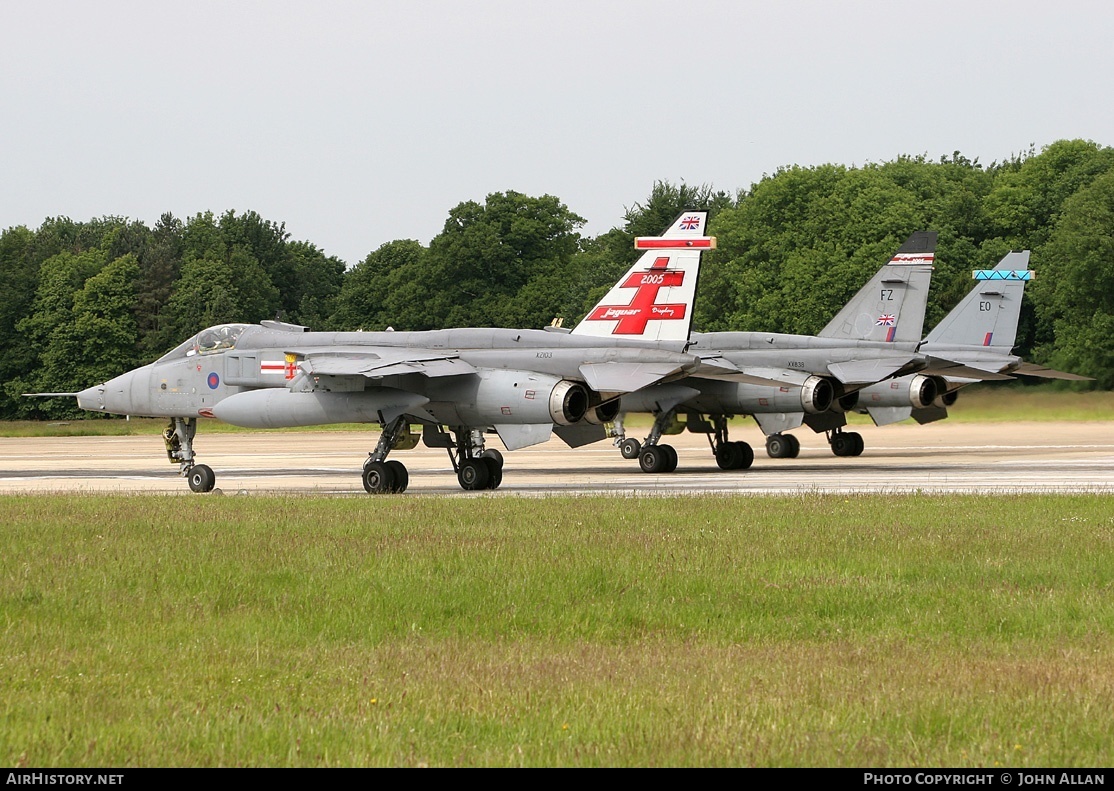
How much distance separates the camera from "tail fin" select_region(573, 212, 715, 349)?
71.9ft

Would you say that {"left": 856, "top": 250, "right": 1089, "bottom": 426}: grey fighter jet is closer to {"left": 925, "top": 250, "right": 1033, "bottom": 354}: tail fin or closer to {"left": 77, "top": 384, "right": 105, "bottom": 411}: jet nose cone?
{"left": 925, "top": 250, "right": 1033, "bottom": 354}: tail fin

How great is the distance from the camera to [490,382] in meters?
20.8

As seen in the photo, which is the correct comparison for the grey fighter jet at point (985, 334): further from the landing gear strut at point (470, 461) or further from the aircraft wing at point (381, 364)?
the aircraft wing at point (381, 364)

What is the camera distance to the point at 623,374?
20906 millimetres

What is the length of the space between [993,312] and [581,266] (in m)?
49.9

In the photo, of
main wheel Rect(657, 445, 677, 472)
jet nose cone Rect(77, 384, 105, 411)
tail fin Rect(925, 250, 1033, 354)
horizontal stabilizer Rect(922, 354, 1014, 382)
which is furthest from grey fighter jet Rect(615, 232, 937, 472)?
jet nose cone Rect(77, 384, 105, 411)

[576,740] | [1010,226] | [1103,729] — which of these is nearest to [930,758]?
[1103,729]

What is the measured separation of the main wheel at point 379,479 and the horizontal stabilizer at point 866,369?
1123cm

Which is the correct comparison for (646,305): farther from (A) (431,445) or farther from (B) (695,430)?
(B) (695,430)

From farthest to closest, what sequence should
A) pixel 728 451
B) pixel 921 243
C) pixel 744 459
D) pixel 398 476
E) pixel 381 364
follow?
pixel 921 243
pixel 728 451
pixel 744 459
pixel 398 476
pixel 381 364

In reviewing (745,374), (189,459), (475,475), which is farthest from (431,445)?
(745,374)

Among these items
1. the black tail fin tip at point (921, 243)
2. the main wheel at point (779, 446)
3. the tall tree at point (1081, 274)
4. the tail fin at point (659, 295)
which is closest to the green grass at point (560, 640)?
the tail fin at point (659, 295)

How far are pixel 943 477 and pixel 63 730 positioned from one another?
19.3m

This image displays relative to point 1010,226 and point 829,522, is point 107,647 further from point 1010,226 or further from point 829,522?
point 1010,226
